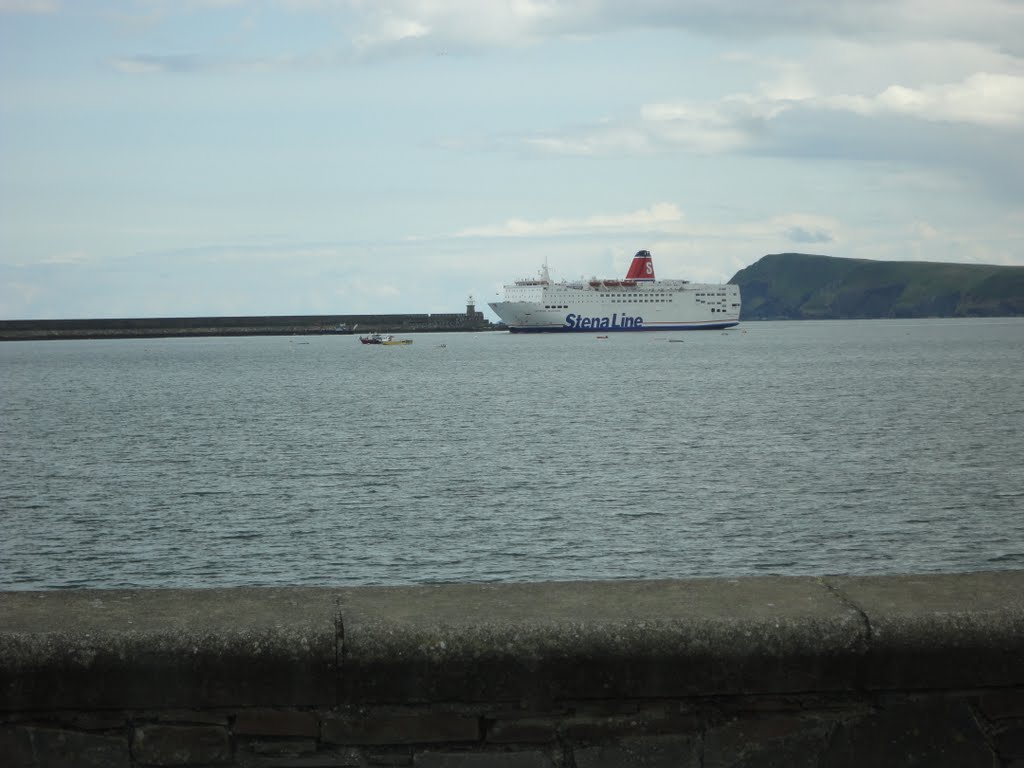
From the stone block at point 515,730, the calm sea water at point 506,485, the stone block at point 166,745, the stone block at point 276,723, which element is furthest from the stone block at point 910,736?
the calm sea water at point 506,485

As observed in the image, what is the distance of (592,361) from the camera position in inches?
2982

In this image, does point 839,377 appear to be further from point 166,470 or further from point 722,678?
point 722,678

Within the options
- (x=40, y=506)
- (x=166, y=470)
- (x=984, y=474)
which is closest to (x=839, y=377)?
(x=984, y=474)

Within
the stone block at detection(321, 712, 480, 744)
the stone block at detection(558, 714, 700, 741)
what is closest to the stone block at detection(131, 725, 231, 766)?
the stone block at detection(321, 712, 480, 744)

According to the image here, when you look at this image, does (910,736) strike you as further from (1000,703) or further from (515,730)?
(515,730)

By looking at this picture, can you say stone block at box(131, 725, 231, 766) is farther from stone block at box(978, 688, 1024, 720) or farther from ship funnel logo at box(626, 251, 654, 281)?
ship funnel logo at box(626, 251, 654, 281)

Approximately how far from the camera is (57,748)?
2537mm

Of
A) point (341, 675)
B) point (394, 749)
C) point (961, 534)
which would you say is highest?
point (341, 675)

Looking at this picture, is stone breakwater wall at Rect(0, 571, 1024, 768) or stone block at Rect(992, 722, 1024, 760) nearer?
stone breakwater wall at Rect(0, 571, 1024, 768)

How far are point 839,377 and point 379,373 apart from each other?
2470 cm

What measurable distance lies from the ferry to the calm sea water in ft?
263

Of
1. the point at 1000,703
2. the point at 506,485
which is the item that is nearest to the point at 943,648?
the point at 1000,703

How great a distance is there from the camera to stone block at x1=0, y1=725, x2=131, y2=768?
99.6 inches

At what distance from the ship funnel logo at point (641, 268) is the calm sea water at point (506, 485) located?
82.3 metres
